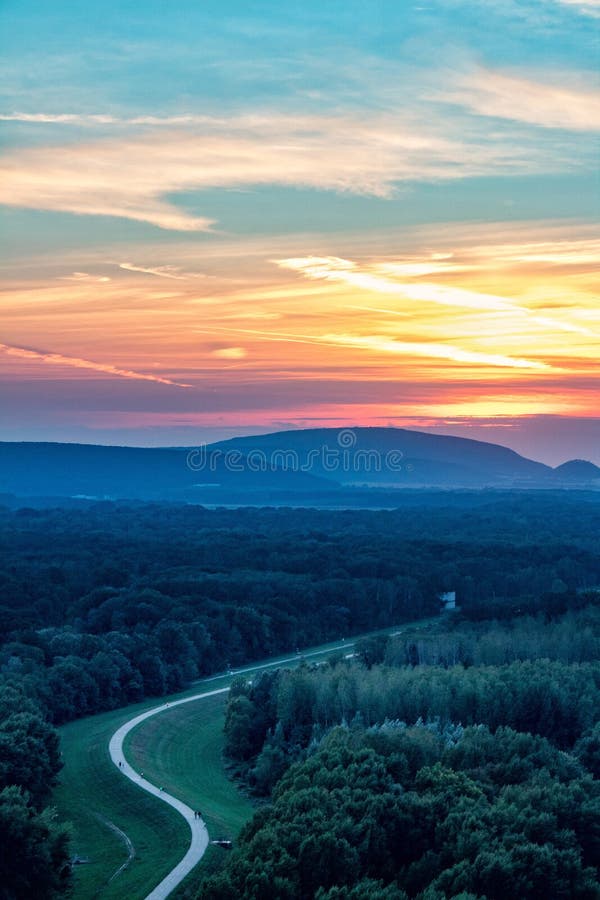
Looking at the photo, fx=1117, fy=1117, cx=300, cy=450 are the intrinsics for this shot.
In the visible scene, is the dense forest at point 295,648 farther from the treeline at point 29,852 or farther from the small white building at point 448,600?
the small white building at point 448,600

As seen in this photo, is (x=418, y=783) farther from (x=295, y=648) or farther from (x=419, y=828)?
(x=295, y=648)

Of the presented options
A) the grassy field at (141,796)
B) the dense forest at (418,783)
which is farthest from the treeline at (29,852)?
the dense forest at (418,783)

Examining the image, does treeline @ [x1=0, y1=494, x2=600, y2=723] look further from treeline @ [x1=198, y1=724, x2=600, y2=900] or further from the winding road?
treeline @ [x1=198, y1=724, x2=600, y2=900]

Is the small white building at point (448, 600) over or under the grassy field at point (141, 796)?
over

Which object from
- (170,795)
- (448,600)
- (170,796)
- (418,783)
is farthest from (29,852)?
(448,600)

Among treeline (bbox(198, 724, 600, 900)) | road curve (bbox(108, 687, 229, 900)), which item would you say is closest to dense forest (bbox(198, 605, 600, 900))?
treeline (bbox(198, 724, 600, 900))

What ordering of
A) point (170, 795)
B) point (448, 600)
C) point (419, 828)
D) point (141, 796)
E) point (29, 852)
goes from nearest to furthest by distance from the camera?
1. point (29, 852)
2. point (419, 828)
3. point (170, 795)
4. point (141, 796)
5. point (448, 600)

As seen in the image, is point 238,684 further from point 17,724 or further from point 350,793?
point 350,793
